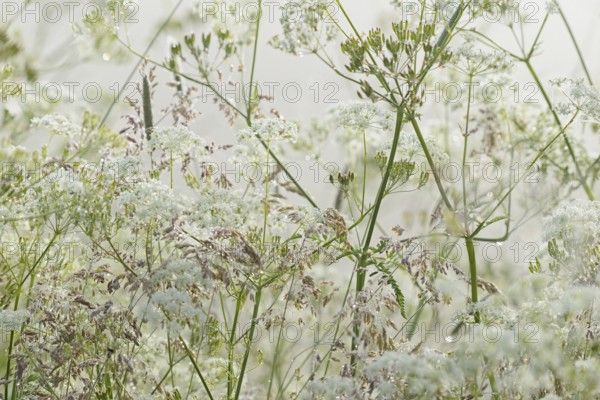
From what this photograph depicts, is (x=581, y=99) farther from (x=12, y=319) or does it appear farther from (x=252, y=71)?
(x=12, y=319)

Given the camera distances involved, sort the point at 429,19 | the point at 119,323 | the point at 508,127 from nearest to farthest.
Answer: the point at 119,323 < the point at 429,19 < the point at 508,127

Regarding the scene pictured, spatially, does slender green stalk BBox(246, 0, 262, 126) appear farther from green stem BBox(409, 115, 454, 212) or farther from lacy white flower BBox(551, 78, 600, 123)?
lacy white flower BBox(551, 78, 600, 123)

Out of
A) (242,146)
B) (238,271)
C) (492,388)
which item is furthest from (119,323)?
(492,388)

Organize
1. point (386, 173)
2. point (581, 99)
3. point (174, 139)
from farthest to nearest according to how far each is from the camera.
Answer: point (581, 99), point (174, 139), point (386, 173)

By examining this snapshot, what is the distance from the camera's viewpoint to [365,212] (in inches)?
142

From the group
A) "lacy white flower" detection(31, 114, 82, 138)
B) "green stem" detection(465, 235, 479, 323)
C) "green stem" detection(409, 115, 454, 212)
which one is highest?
"lacy white flower" detection(31, 114, 82, 138)

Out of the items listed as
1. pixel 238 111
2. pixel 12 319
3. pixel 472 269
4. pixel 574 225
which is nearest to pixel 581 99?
pixel 574 225

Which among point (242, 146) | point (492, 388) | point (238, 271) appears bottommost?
point (492, 388)

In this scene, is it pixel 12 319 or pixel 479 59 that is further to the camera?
pixel 479 59

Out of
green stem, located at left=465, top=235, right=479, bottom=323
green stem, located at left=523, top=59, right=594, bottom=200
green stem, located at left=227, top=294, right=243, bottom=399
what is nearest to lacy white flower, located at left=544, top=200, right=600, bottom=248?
green stem, located at left=465, top=235, right=479, bottom=323

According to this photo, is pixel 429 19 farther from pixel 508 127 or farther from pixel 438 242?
pixel 508 127

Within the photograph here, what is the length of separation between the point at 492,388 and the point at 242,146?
1.57 meters

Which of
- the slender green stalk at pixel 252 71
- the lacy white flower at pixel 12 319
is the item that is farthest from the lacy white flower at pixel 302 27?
the lacy white flower at pixel 12 319

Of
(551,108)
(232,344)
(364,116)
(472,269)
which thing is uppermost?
(551,108)
